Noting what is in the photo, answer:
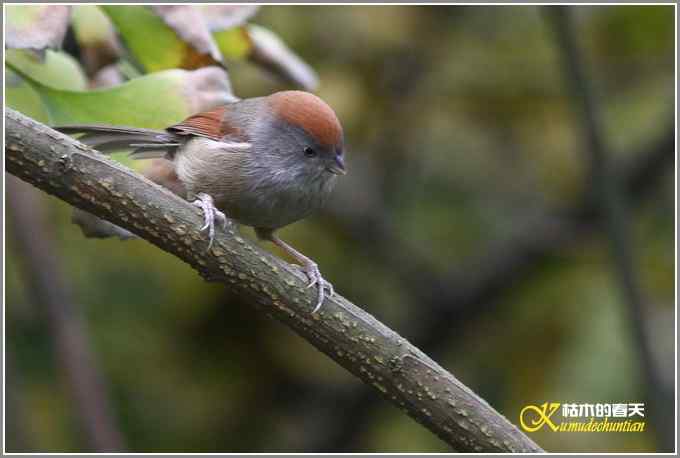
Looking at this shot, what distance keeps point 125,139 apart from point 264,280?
0.69 metres

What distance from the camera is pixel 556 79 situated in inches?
181

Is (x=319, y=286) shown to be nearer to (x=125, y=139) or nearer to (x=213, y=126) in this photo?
(x=125, y=139)

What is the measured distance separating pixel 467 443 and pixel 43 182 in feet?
3.74

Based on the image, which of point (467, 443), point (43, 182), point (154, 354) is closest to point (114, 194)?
point (43, 182)

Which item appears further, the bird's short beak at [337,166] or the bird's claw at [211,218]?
the bird's short beak at [337,166]

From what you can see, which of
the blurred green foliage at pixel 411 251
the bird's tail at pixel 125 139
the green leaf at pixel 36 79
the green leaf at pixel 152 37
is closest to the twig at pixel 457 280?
the blurred green foliage at pixel 411 251

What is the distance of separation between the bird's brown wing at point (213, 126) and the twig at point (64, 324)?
1.15m

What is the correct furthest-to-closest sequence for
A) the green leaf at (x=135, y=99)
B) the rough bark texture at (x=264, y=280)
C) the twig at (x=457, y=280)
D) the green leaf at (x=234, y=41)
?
the twig at (x=457, y=280) → the green leaf at (x=234, y=41) → the green leaf at (x=135, y=99) → the rough bark texture at (x=264, y=280)

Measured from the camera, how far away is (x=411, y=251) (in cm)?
451

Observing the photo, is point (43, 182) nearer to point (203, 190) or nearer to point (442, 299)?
point (203, 190)

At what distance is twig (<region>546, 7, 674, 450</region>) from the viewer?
10.8 feet

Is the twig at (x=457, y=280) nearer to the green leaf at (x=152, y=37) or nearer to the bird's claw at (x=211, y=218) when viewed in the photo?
the green leaf at (x=152, y=37)

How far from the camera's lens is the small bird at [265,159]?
2.79 m

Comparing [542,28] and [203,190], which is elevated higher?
[542,28]
